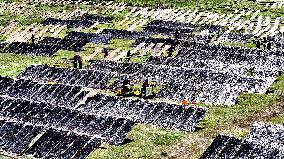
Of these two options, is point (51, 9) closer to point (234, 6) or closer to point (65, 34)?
point (65, 34)

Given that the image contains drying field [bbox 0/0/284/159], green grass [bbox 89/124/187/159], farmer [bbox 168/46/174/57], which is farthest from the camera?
farmer [bbox 168/46/174/57]

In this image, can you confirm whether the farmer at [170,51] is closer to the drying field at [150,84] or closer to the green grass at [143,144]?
the drying field at [150,84]

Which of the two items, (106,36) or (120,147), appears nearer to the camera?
(120,147)

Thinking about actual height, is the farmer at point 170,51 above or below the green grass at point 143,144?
below

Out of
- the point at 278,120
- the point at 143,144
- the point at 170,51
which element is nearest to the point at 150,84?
the point at 170,51

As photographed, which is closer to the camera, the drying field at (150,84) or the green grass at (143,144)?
the green grass at (143,144)

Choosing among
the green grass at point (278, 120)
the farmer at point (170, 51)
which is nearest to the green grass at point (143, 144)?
the green grass at point (278, 120)

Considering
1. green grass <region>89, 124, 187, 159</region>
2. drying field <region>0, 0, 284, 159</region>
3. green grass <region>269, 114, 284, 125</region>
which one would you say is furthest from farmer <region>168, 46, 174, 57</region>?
green grass <region>269, 114, 284, 125</region>

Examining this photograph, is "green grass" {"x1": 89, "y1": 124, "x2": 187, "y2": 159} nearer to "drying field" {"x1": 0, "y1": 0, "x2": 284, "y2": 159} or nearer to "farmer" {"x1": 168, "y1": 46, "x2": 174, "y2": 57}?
"drying field" {"x1": 0, "y1": 0, "x2": 284, "y2": 159}

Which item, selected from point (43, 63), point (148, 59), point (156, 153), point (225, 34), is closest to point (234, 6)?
point (225, 34)
